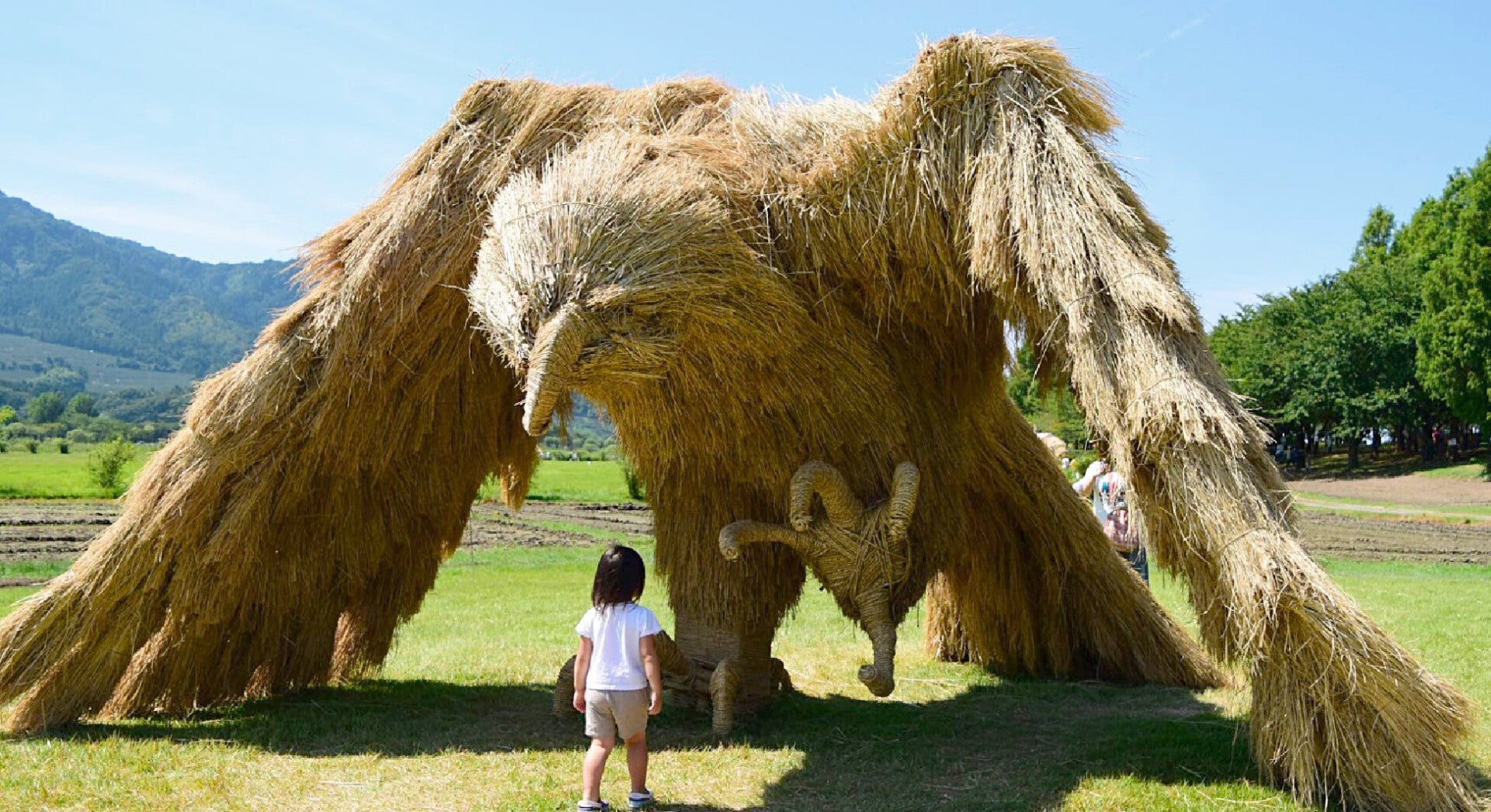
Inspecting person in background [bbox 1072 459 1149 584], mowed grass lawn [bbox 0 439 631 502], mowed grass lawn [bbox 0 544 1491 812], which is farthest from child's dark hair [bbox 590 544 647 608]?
mowed grass lawn [bbox 0 439 631 502]

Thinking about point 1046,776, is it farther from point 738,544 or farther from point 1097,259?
point 1097,259

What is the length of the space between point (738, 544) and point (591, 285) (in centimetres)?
140

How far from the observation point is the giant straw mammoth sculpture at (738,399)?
3.99 m

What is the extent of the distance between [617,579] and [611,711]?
1.62 feet

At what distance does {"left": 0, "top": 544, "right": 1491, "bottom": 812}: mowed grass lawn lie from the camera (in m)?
4.36

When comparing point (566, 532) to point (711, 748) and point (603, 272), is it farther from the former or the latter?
point (603, 272)

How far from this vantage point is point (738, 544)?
4.95 meters

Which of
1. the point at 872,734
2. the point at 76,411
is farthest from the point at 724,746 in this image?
the point at 76,411

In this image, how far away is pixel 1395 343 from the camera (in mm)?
34969

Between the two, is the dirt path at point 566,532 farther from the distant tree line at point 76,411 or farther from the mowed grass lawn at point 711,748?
the distant tree line at point 76,411

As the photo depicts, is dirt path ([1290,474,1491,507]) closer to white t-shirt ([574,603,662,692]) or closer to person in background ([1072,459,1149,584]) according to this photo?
person in background ([1072,459,1149,584])

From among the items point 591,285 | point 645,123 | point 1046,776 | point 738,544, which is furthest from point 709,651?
point 645,123

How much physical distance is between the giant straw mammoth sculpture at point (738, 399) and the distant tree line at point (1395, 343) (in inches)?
1020

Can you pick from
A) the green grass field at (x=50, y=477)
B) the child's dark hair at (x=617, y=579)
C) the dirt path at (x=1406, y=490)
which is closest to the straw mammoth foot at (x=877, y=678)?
the child's dark hair at (x=617, y=579)
